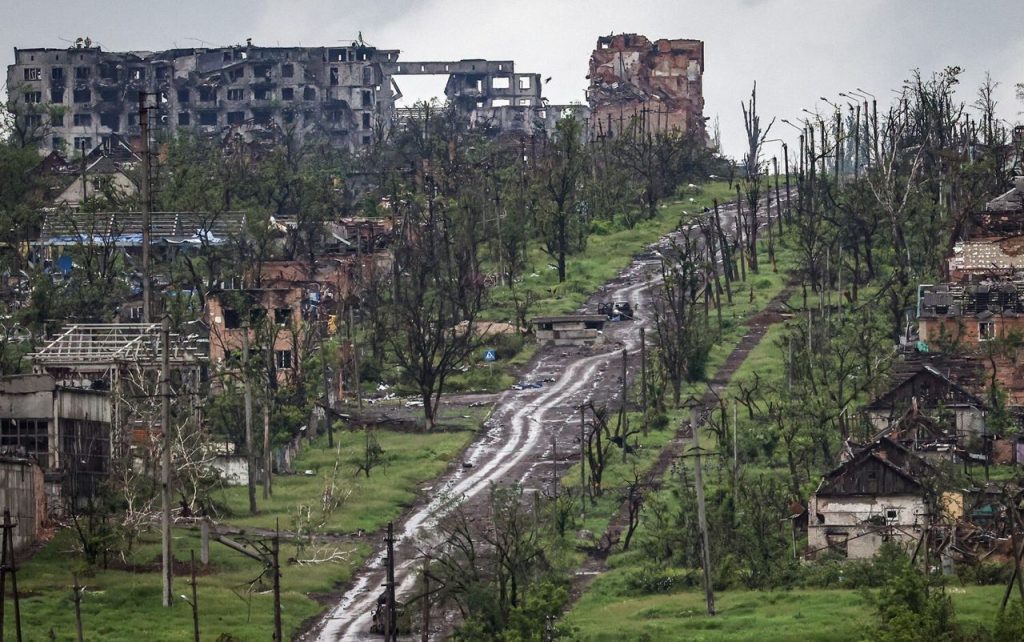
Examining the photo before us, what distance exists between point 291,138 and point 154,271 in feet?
144

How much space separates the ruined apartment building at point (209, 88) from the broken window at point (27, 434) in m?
91.9

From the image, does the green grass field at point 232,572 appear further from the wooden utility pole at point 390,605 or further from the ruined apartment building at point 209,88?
the ruined apartment building at point 209,88

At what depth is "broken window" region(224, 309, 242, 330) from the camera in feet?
305

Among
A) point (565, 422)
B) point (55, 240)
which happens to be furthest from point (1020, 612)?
point (55, 240)

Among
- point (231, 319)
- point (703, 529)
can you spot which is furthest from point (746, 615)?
point (231, 319)

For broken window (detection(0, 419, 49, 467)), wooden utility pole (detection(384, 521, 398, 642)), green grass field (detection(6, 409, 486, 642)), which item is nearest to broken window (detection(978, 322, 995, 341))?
green grass field (detection(6, 409, 486, 642))

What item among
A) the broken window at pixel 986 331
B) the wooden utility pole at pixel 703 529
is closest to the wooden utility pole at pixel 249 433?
the wooden utility pole at pixel 703 529

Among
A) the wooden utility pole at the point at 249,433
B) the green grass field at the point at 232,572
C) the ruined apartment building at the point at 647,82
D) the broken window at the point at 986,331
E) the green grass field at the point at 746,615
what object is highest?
the ruined apartment building at the point at 647,82

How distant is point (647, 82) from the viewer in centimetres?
15350

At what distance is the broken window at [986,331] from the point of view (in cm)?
8764

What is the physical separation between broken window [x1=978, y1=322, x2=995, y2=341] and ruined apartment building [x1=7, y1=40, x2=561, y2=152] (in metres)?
75.5

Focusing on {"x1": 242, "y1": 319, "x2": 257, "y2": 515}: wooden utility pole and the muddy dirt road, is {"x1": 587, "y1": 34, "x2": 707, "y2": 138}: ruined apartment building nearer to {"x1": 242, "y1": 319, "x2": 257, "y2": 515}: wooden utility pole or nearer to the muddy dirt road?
the muddy dirt road

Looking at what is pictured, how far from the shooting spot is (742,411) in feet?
283

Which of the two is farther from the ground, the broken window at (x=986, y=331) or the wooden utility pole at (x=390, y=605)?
the broken window at (x=986, y=331)
